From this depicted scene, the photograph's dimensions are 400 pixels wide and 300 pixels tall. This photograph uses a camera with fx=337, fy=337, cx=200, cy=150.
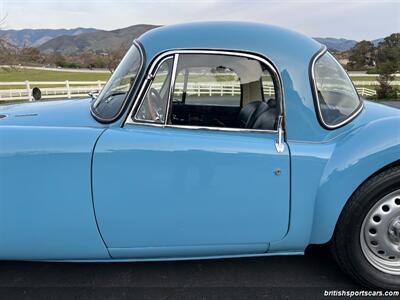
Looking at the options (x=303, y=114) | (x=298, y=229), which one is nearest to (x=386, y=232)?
(x=298, y=229)

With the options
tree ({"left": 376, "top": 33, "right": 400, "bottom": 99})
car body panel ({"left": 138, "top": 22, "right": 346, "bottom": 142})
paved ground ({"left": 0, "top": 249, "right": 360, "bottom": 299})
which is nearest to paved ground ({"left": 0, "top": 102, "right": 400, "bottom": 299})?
paved ground ({"left": 0, "top": 249, "right": 360, "bottom": 299})

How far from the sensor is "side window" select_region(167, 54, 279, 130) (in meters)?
2.31

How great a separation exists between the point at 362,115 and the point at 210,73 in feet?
3.91

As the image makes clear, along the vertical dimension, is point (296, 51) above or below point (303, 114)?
above

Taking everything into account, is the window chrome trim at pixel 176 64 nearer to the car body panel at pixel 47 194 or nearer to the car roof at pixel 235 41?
the car roof at pixel 235 41

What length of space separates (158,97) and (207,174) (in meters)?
0.63

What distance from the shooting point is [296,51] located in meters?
2.22

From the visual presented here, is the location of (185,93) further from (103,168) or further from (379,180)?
(379,180)

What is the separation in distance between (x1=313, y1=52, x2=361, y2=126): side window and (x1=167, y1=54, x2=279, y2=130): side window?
12.6 inches

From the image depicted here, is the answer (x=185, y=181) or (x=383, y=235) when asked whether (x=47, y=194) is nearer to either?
(x=185, y=181)

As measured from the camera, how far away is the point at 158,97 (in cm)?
225

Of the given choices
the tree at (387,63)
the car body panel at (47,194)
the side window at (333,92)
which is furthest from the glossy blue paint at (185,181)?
the tree at (387,63)

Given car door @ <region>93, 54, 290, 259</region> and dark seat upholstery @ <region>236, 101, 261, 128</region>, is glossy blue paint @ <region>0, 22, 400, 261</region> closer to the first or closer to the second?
car door @ <region>93, 54, 290, 259</region>

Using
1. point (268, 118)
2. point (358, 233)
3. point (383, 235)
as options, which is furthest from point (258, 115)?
point (383, 235)
